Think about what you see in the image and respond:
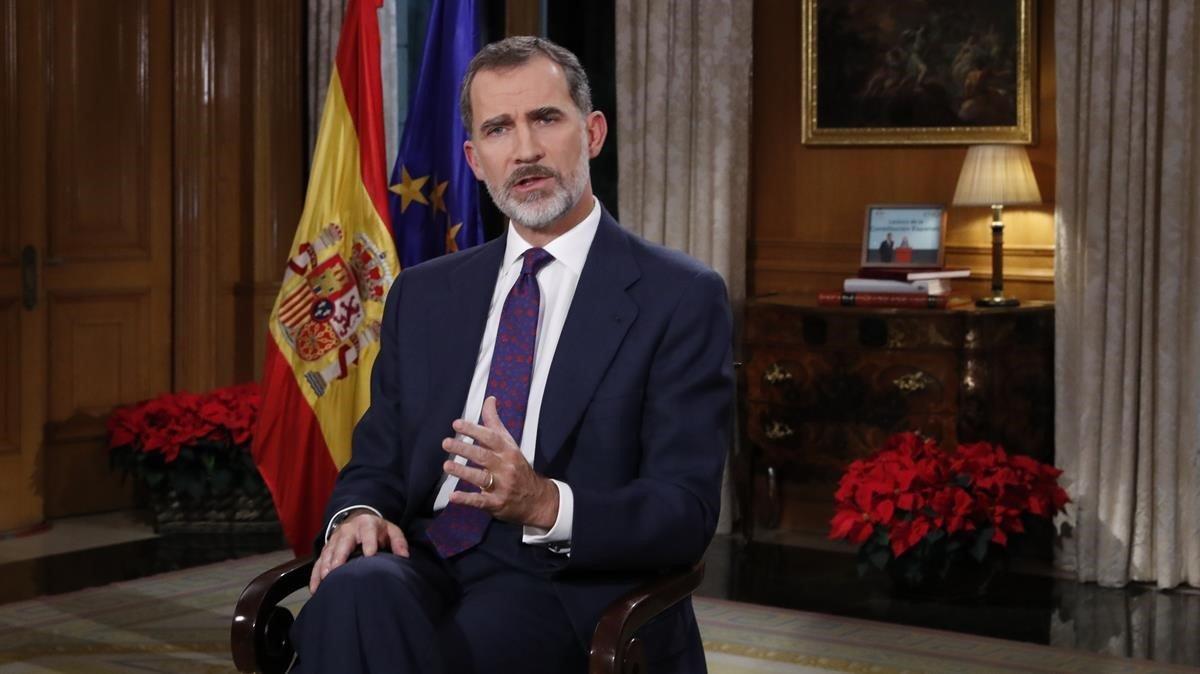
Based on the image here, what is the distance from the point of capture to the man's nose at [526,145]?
2.84 m

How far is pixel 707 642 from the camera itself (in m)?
4.94

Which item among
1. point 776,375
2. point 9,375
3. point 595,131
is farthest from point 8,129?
point 595,131

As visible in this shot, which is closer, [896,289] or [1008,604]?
[1008,604]

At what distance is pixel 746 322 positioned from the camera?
6309 mm

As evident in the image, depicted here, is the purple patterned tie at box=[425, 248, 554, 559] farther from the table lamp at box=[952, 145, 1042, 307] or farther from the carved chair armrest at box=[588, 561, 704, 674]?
the table lamp at box=[952, 145, 1042, 307]

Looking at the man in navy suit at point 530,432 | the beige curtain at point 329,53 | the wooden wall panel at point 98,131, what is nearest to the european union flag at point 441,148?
the man in navy suit at point 530,432

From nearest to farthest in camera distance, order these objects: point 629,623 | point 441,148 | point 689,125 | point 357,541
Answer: point 629,623 → point 357,541 → point 441,148 → point 689,125

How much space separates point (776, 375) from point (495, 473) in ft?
12.5

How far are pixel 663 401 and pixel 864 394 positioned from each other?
3343mm

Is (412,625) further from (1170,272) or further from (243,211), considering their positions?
(243,211)

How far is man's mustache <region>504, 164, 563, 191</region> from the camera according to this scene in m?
2.85

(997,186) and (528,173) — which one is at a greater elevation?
(997,186)

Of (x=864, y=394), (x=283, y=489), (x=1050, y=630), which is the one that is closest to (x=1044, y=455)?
(x=864, y=394)

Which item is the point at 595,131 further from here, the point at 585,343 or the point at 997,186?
the point at 997,186
